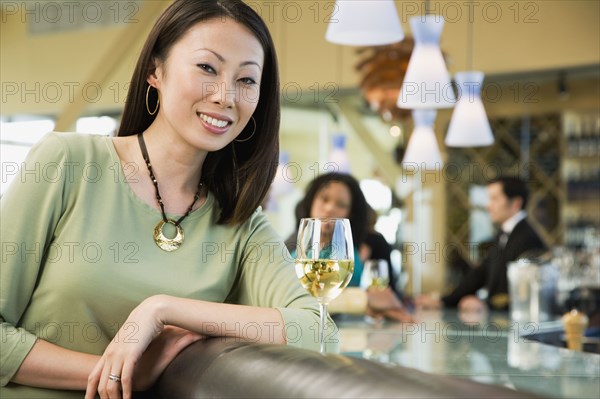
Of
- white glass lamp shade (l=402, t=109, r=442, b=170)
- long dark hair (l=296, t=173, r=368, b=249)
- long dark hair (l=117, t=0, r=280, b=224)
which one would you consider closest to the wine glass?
long dark hair (l=117, t=0, r=280, b=224)

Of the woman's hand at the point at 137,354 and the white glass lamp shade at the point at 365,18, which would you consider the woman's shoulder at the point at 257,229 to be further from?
the white glass lamp shade at the point at 365,18

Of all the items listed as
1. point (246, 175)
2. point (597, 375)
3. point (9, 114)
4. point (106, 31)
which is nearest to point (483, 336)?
point (597, 375)

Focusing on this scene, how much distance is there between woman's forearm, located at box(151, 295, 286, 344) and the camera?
1.40 metres

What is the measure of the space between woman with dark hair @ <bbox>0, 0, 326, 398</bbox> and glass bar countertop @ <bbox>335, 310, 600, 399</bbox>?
46 centimetres

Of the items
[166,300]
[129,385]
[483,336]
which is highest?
[166,300]

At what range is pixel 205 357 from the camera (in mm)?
1216

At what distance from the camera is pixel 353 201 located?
178 inches

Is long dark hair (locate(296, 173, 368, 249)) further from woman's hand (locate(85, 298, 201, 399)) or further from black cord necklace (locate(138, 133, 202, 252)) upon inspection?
woman's hand (locate(85, 298, 201, 399))

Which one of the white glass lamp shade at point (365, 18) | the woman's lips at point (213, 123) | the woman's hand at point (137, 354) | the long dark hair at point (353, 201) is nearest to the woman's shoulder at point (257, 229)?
the woman's lips at point (213, 123)

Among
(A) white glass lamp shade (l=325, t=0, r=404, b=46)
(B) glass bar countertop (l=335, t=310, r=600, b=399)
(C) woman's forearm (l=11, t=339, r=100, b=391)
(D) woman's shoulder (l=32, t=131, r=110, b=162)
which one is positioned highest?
(A) white glass lamp shade (l=325, t=0, r=404, b=46)

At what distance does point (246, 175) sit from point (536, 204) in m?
7.41

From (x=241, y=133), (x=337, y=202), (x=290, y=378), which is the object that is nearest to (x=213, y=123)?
(x=241, y=133)

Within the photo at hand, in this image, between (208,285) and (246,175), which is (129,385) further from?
(246,175)

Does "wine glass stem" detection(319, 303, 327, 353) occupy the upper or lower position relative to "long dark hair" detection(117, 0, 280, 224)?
lower
